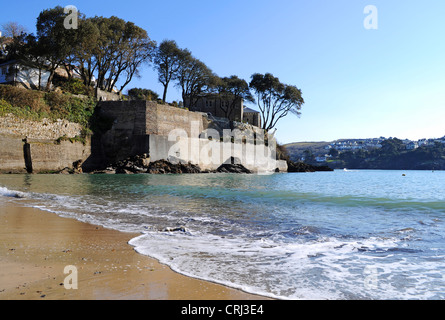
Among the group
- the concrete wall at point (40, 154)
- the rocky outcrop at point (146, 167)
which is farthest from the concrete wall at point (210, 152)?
the concrete wall at point (40, 154)

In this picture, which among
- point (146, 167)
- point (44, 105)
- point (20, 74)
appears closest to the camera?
point (44, 105)

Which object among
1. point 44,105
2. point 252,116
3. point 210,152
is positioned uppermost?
point 252,116

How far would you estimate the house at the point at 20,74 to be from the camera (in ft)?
110

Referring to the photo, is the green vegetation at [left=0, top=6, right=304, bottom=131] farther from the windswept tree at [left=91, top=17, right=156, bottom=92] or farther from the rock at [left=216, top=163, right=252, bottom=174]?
the rock at [left=216, top=163, right=252, bottom=174]

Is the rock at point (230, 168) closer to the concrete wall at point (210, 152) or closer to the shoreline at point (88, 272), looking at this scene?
the concrete wall at point (210, 152)

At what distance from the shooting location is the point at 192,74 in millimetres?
49812

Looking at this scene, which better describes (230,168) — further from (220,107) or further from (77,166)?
(77,166)

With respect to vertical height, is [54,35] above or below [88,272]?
above

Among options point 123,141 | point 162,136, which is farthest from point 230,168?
point 123,141

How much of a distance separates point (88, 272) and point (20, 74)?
36.9 meters

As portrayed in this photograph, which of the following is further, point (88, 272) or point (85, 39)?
point (85, 39)

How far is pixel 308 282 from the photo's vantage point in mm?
3900
